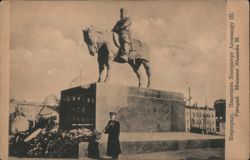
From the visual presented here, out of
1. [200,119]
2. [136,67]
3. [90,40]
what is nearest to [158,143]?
[200,119]

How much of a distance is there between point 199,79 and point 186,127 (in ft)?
2.36

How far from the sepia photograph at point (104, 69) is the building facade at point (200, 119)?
2cm

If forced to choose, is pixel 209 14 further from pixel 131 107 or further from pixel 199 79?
pixel 131 107

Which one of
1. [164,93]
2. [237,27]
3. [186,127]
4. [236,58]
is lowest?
[186,127]

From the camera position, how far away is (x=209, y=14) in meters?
6.06

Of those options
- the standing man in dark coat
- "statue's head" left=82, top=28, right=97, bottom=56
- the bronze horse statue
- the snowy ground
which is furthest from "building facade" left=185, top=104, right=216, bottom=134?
"statue's head" left=82, top=28, right=97, bottom=56

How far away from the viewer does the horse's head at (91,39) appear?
19.8ft

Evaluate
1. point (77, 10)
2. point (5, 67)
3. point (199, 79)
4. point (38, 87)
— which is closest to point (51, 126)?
point (38, 87)

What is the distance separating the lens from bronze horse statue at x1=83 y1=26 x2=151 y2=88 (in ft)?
19.8

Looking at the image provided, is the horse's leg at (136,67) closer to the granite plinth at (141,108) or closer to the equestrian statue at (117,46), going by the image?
the equestrian statue at (117,46)

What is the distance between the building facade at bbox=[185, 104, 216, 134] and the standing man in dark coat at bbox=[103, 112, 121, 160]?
1.02 meters

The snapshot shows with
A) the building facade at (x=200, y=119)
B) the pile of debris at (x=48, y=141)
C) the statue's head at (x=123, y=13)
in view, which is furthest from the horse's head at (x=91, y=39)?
the building facade at (x=200, y=119)

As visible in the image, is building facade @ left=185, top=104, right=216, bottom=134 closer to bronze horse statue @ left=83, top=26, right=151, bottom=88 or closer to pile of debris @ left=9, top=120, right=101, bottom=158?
bronze horse statue @ left=83, top=26, right=151, bottom=88

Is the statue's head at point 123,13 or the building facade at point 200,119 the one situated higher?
the statue's head at point 123,13
